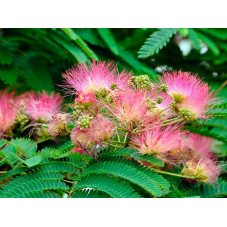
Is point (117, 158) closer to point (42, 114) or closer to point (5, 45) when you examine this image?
point (42, 114)

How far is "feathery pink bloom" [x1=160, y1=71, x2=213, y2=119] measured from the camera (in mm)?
1627

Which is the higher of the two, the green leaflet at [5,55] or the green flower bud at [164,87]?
the green leaflet at [5,55]

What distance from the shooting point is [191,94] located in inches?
65.1

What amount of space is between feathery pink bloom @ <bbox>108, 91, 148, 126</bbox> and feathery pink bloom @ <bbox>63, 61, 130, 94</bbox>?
0.10m

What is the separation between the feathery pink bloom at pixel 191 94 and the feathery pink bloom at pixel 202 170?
0.24 m

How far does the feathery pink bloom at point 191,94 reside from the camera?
1627 millimetres

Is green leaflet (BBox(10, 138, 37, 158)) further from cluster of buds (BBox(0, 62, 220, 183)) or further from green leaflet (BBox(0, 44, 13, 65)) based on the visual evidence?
green leaflet (BBox(0, 44, 13, 65))

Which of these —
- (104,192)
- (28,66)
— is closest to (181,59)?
(28,66)

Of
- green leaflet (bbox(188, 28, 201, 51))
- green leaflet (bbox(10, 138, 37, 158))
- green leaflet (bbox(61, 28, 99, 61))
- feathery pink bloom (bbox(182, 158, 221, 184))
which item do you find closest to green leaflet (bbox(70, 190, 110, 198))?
green leaflet (bbox(10, 138, 37, 158))

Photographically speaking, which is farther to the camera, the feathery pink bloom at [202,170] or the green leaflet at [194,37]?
the green leaflet at [194,37]

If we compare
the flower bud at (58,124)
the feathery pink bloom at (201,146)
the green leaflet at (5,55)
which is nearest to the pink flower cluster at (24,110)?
the flower bud at (58,124)

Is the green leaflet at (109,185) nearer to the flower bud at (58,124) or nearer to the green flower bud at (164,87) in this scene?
the flower bud at (58,124)

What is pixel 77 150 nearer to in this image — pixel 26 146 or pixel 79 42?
pixel 26 146

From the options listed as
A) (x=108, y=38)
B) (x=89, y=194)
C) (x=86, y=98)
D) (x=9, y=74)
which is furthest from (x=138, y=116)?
(x=9, y=74)
